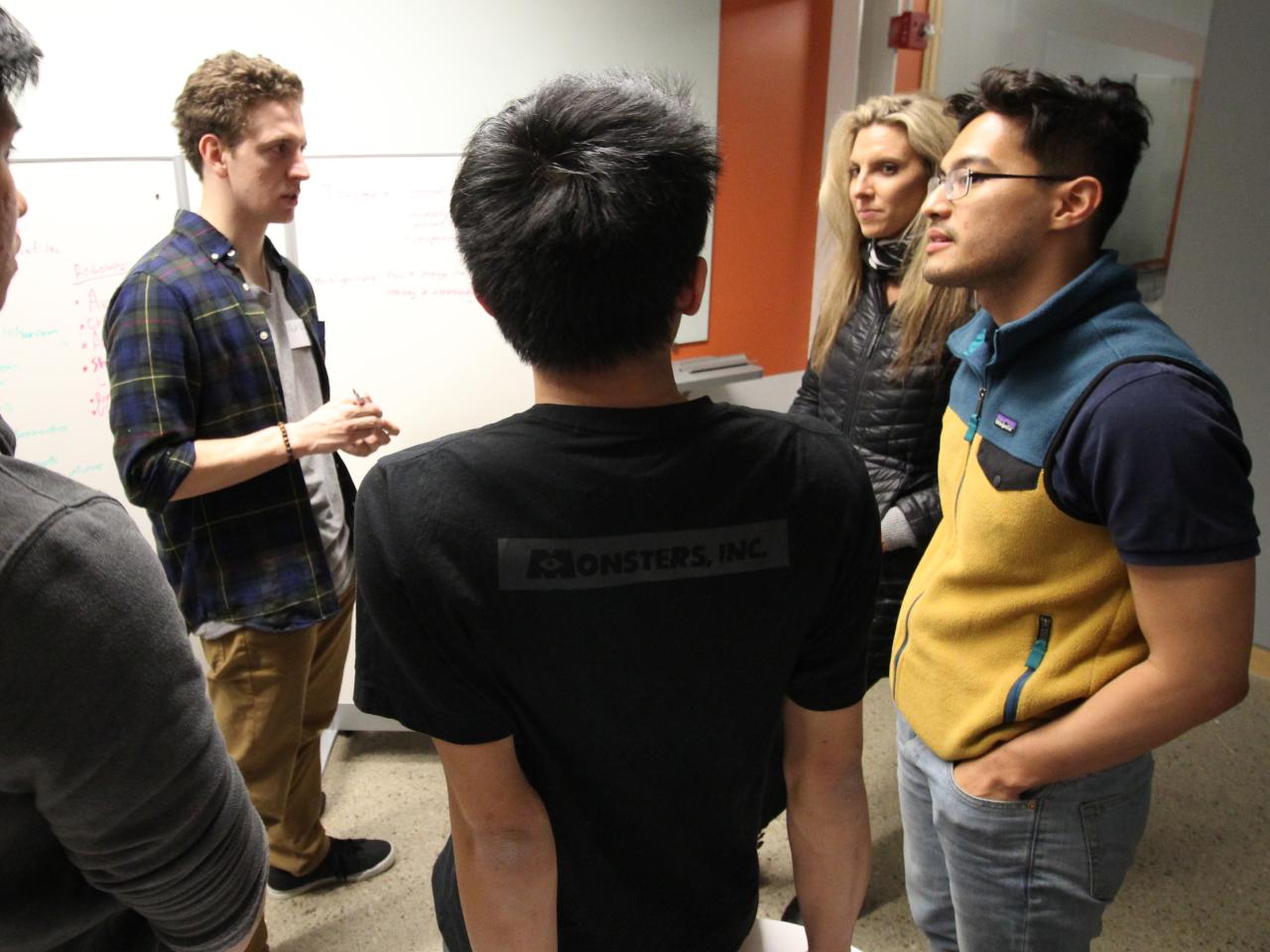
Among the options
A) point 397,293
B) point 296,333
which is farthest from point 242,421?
point 397,293

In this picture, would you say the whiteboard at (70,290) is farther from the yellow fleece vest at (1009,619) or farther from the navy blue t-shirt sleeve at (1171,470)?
the navy blue t-shirt sleeve at (1171,470)

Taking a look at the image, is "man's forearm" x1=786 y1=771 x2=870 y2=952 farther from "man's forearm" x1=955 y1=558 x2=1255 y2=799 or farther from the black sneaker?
the black sneaker

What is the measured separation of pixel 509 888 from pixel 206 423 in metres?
1.09

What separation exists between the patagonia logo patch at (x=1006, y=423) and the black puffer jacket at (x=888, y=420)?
478mm

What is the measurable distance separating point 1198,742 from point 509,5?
9.70 feet

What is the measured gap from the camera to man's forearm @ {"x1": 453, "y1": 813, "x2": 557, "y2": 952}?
0.76 m

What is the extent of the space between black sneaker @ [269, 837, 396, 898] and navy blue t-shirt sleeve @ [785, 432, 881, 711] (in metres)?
1.56

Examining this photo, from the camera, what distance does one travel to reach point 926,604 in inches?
49.2

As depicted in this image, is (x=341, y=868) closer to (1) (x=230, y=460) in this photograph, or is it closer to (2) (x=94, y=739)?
(1) (x=230, y=460)

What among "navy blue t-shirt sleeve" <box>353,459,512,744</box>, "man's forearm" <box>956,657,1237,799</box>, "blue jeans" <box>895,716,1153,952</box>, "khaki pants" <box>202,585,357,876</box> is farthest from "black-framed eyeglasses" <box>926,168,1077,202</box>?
"khaki pants" <box>202,585,357,876</box>

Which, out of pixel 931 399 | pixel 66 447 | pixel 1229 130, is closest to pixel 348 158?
pixel 66 447

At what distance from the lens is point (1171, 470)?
0.89 m

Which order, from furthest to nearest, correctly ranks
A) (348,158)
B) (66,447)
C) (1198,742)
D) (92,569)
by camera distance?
(1198,742) → (348,158) → (66,447) → (92,569)

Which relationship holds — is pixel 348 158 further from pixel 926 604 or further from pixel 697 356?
pixel 926 604
